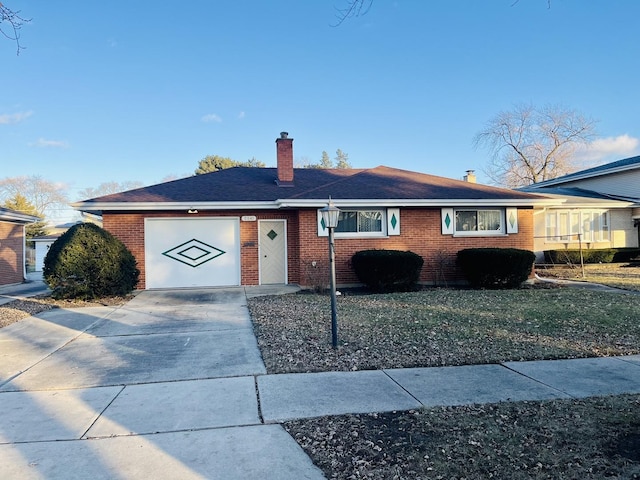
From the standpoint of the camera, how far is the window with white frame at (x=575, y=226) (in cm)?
Answer: 2133

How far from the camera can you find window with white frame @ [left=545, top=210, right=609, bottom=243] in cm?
2133

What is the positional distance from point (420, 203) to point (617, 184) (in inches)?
662

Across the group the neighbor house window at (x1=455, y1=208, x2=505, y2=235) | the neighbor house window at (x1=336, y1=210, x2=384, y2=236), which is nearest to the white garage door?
the neighbor house window at (x1=336, y1=210, x2=384, y2=236)

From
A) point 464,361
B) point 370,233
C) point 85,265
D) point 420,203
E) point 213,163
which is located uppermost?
point 213,163

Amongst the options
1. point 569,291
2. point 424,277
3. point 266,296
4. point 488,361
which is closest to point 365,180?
point 424,277

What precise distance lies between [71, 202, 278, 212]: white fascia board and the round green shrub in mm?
1428

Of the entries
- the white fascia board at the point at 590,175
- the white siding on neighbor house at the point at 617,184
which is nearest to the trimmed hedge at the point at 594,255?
the white siding on neighbor house at the point at 617,184

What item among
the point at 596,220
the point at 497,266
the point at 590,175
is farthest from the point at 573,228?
the point at 497,266

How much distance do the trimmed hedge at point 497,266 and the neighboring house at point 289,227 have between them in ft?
3.35

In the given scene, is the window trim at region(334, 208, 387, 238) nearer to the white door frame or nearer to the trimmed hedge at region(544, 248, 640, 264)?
the white door frame

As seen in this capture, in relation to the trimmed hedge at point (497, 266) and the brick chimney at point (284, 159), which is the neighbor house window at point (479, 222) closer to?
the trimmed hedge at point (497, 266)

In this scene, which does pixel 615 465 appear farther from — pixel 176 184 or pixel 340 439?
pixel 176 184

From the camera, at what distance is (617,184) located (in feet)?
78.2

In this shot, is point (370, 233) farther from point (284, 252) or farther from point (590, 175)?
point (590, 175)
